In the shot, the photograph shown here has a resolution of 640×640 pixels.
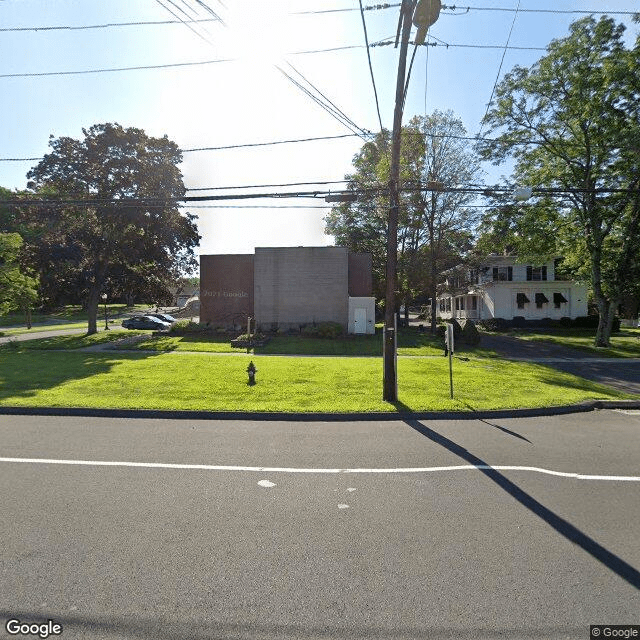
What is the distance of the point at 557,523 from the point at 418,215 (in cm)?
3052

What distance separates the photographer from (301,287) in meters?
28.2

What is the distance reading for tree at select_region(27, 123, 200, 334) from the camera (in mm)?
24078

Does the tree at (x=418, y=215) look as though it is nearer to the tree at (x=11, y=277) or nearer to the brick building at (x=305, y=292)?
the brick building at (x=305, y=292)

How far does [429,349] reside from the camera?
22750mm

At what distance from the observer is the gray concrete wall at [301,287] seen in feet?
92.0

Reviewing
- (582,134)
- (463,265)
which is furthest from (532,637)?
(463,265)

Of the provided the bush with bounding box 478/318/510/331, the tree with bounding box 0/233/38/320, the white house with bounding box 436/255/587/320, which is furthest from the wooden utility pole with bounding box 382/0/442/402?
Result: the white house with bounding box 436/255/587/320

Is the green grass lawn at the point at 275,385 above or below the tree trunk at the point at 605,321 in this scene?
below

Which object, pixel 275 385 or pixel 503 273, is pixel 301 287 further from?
pixel 503 273

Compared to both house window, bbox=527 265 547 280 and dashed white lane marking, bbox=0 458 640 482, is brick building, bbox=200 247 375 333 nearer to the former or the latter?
dashed white lane marking, bbox=0 458 640 482

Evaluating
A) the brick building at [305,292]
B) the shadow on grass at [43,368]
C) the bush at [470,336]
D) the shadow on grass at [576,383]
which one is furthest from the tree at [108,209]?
the shadow on grass at [576,383]

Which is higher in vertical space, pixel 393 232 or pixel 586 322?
pixel 393 232

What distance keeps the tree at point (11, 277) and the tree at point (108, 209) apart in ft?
5.61

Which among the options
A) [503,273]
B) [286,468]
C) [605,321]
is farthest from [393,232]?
[503,273]
